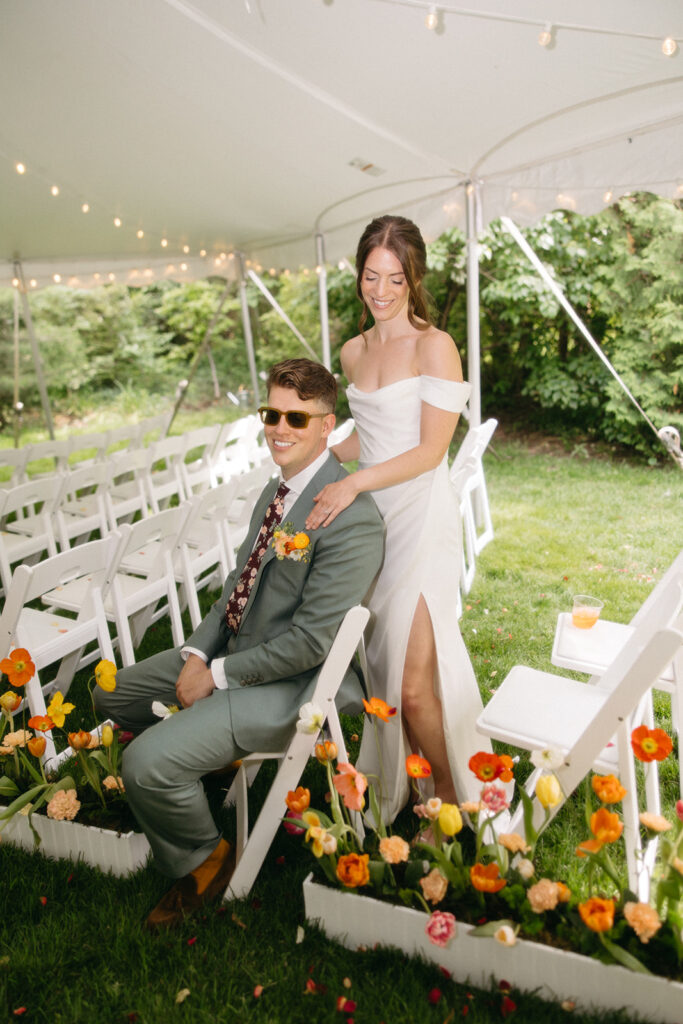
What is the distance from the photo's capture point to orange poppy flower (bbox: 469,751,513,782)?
5.69 ft

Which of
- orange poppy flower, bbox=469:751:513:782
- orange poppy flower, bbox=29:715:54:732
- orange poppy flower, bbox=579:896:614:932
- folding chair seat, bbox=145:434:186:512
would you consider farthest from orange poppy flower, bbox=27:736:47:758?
folding chair seat, bbox=145:434:186:512

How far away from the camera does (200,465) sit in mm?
7000

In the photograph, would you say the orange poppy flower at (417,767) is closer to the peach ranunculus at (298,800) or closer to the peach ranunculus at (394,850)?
the peach ranunculus at (394,850)

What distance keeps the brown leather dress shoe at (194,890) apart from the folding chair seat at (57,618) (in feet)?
2.89

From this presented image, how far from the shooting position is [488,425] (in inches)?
196

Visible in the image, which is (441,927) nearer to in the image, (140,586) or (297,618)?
(297,618)

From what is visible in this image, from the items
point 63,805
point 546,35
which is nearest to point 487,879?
point 63,805

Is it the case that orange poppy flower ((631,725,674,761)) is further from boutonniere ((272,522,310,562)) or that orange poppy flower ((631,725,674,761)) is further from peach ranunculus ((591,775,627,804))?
boutonniere ((272,522,310,562))

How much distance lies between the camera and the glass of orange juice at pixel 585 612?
2.55 metres

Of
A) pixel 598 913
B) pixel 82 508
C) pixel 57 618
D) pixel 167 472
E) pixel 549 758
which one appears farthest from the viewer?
pixel 167 472

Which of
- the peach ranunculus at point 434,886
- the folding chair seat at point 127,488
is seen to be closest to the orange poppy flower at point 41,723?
the peach ranunculus at point 434,886

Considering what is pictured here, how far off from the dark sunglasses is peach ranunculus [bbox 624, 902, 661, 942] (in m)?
1.56

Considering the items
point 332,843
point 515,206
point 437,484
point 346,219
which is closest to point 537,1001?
point 332,843

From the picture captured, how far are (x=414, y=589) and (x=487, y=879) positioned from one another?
0.90 metres
